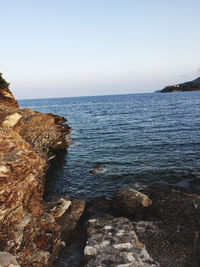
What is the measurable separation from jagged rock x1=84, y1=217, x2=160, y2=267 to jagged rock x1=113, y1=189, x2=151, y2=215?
197cm

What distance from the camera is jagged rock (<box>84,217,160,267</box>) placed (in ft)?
26.6

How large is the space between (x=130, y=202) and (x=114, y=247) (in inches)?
178

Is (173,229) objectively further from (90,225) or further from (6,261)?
(6,261)

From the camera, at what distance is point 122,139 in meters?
34.3

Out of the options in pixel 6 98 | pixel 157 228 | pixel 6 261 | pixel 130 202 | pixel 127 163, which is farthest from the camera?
pixel 6 98

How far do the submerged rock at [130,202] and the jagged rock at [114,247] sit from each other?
1.97 m

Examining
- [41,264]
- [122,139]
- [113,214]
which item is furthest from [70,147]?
[41,264]

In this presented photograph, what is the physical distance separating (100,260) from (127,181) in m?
10.8

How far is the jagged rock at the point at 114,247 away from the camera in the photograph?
8.10 m

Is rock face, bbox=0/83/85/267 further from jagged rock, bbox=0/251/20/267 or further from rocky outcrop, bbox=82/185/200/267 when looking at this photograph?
rocky outcrop, bbox=82/185/200/267

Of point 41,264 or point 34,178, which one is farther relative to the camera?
point 34,178

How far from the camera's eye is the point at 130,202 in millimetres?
13125

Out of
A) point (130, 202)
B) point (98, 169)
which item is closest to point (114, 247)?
point (130, 202)

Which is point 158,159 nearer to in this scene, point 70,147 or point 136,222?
point 136,222
